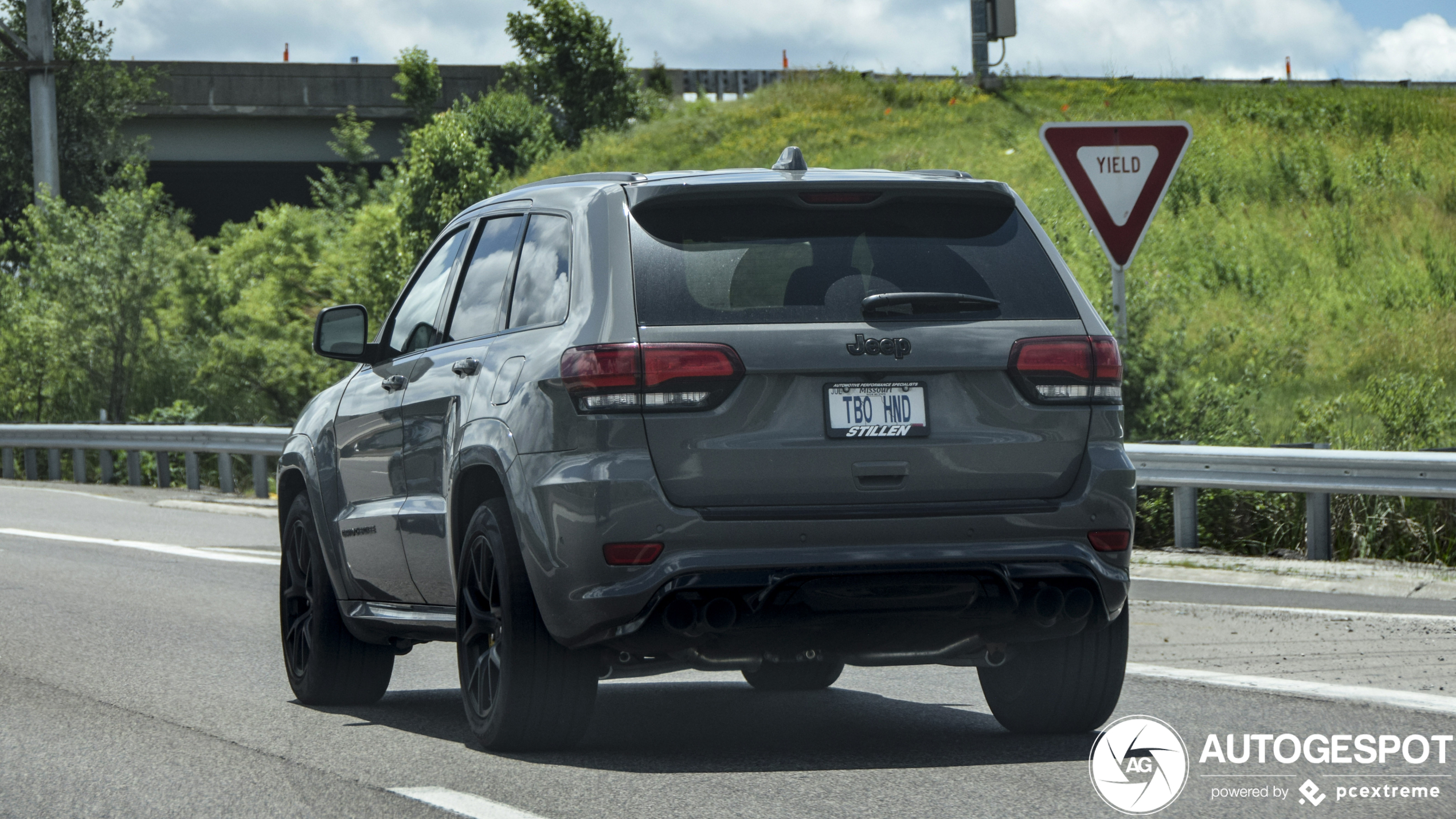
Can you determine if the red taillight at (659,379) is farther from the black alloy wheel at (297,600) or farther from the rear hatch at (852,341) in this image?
the black alloy wheel at (297,600)

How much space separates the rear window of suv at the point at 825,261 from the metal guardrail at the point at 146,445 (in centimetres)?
1337

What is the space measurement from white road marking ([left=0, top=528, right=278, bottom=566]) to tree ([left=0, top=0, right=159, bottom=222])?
139 feet

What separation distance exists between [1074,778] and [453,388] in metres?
2.35

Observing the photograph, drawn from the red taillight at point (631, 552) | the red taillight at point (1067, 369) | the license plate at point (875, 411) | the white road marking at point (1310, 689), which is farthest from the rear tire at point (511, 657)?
the white road marking at point (1310, 689)

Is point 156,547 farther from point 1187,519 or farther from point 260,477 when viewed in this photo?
point 1187,519

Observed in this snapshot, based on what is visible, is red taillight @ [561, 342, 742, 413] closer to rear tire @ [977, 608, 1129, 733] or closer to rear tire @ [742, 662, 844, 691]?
rear tire @ [977, 608, 1129, 733]

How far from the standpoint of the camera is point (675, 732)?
6.43m

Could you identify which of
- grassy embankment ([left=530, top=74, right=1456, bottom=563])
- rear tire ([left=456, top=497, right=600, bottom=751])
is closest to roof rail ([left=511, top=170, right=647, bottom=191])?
rear tire ([left=456, top=497, right=600, bottom=751])

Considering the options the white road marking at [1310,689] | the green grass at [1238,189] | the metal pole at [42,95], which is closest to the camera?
the white road marking at [1310,689]

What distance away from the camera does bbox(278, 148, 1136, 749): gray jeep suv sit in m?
5.25

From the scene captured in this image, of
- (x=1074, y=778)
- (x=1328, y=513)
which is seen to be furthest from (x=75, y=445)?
(x=1074, y=778)

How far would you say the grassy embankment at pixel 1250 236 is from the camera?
46.0ft

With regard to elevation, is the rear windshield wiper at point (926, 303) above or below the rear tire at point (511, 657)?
above

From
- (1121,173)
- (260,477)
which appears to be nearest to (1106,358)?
(1121,173)
